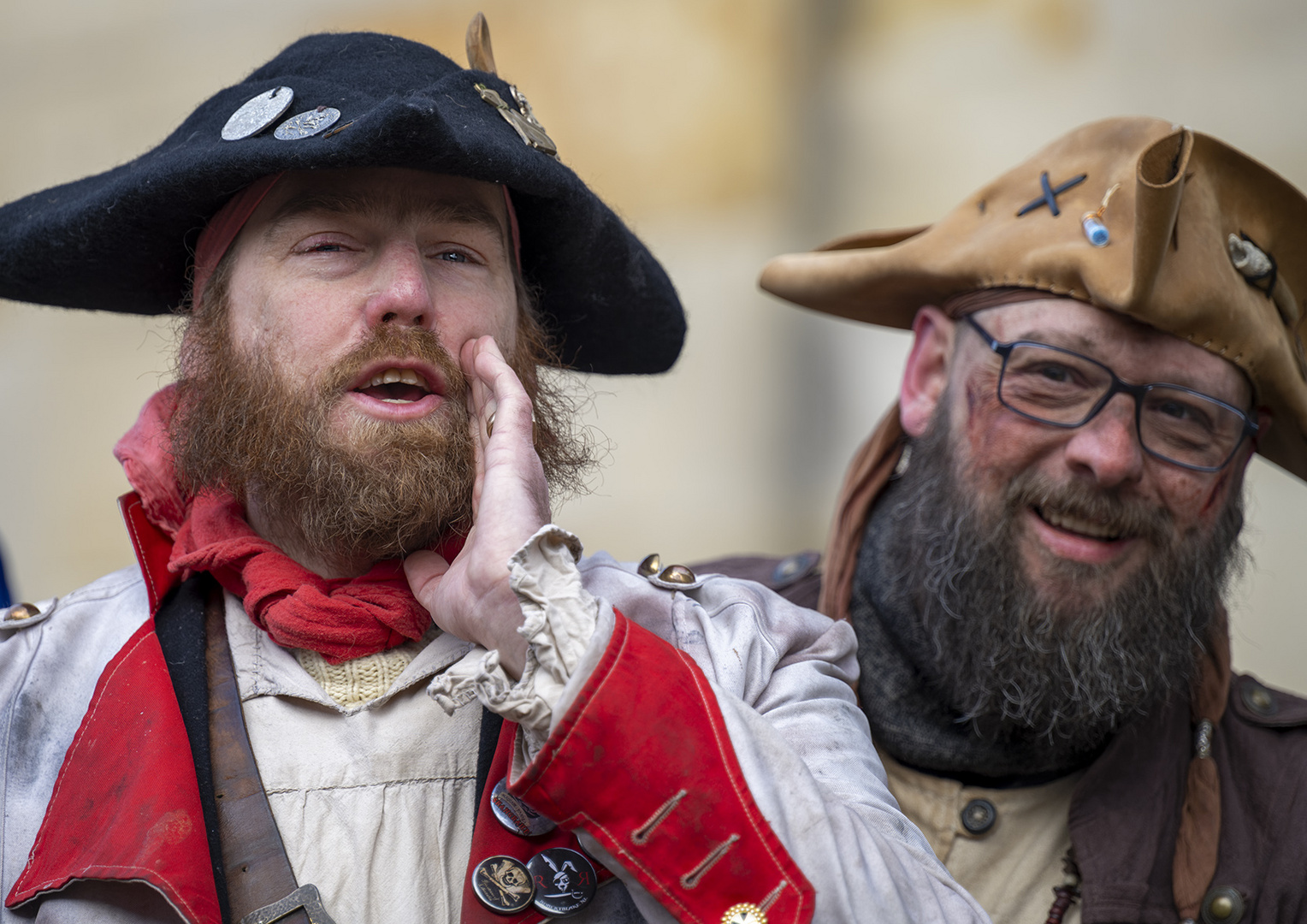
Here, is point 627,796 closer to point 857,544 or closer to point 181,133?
point 181,133

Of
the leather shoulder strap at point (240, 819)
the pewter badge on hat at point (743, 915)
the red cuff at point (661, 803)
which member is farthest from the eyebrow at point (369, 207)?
the pewter badge on hat at point (743, 915)

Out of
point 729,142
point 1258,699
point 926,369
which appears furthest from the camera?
point 729,142

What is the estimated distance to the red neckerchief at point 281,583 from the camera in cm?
212

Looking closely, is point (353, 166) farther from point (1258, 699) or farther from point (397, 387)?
point (1258, 699)

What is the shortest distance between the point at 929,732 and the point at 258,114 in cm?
204

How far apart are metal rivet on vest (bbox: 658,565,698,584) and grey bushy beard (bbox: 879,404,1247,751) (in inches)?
41.7

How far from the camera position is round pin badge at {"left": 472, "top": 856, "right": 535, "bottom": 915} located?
186 centimetres

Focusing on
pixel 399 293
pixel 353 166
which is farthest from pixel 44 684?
pixel 353 166

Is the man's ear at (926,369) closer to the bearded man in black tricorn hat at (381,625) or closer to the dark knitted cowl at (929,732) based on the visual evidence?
the dark knitted cowl at (929,732)

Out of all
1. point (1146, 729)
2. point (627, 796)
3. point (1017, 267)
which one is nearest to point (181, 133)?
point (627, 796)

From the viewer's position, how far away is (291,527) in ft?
7.58

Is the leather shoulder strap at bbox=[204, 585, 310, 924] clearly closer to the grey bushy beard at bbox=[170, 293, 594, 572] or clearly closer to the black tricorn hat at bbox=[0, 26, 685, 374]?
the grey bushy beard at bbox=[170, 293, 594, 572]

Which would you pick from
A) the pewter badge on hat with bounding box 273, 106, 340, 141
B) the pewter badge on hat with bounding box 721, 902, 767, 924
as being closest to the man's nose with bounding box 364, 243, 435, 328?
the pewter badge on hat with bounding box 273, 106, 340, 141

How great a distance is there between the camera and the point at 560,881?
190 cm
